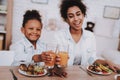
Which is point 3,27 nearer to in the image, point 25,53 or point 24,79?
point 25,53

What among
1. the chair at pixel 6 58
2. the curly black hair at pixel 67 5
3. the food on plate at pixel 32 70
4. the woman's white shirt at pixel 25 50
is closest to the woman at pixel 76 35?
the curly black hair at pixel 67 5

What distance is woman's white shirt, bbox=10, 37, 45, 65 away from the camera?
247 cm

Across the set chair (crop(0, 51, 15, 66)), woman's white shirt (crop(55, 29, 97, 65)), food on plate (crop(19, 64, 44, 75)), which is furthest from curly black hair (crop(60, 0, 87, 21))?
food on plate (crop(19, 64, 44, 75))

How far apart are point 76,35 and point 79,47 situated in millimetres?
140

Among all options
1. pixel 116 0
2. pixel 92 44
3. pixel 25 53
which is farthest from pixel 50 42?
pixel 116 0

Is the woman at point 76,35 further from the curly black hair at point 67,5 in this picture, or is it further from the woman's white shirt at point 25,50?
the woman's white shirt at point 25,50

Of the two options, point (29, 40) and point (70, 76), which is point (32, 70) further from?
point (29, 40)

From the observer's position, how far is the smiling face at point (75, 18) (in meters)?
2.53

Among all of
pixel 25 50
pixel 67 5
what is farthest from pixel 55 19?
pixel 25 50

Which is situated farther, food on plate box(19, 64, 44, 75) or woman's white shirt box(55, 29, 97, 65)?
woman's white shirt box(55, 29, 97, 65)

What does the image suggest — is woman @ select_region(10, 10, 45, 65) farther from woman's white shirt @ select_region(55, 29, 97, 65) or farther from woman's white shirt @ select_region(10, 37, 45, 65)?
woman's white shirt @ select_region(55, 29, 97, 65)

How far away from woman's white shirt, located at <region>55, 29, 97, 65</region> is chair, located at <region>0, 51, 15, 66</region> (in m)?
0.53

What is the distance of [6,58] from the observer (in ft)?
7.80

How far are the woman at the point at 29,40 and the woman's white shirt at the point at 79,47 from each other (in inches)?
9.1
